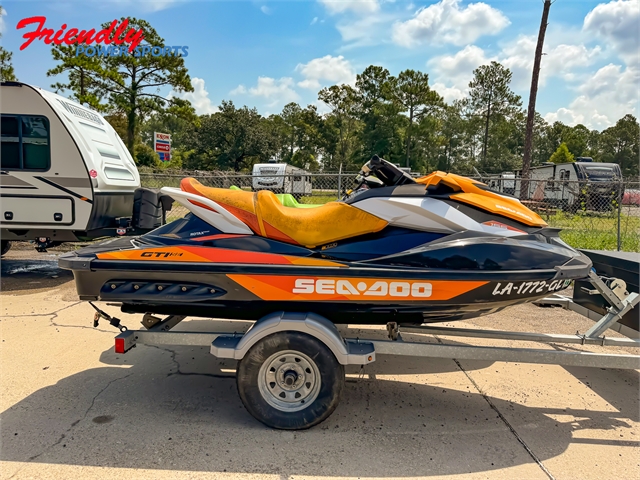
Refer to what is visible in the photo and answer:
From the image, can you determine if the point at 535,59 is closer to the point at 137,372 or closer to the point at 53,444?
the point at 137,372

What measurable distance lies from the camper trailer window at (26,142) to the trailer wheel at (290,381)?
5964 millimetres

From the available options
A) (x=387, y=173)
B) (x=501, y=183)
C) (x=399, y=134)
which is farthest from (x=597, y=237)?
(x=399, y=134)

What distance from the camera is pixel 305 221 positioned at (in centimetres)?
331

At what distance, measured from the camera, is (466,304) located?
3.18 metres

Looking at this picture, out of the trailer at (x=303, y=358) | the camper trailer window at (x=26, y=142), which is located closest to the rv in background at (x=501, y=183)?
the trailer at (x=303, y=358)

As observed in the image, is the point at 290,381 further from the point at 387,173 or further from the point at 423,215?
the point at 387,173

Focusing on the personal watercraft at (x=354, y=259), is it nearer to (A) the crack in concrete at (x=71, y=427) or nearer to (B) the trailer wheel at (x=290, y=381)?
(B) the trailer wheel at (x=290, y=381)

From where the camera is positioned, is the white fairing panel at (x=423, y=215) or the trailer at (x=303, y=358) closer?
the trailer at (x=303, y=358)

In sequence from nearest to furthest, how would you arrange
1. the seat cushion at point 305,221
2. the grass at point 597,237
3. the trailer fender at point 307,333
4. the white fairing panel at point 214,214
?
the trailer fender at point 307,333 < the seat cushion at point 305,221 < the white fairing panel at point 214,214 < the grass at point 597,237

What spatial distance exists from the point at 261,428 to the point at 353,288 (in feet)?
4.05

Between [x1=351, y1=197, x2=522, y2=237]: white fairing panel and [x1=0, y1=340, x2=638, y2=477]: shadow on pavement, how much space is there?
1.49 m

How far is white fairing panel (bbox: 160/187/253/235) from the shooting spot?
3.41 m

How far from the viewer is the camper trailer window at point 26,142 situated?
23.2 ft

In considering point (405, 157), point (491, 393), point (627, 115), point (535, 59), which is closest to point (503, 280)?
point (491, 393)
